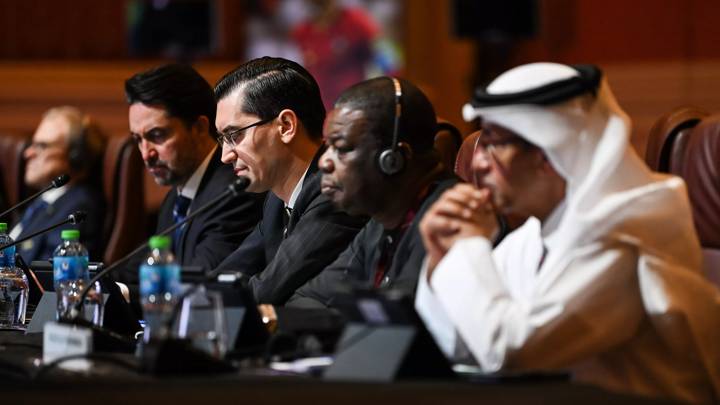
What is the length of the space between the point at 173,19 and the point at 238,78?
198 inches

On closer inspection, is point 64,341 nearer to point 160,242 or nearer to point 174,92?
point 160,242

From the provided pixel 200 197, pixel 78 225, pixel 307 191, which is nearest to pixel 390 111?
pixel 307 191

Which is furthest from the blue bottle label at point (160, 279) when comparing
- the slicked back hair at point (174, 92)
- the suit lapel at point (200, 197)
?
the slicked back hair at point (174, 92)

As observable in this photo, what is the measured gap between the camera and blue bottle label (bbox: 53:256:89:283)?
3.02m

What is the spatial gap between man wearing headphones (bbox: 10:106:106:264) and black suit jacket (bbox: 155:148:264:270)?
124cm

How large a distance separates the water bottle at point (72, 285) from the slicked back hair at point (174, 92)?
1.37 m

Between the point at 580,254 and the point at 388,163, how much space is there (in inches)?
22.9

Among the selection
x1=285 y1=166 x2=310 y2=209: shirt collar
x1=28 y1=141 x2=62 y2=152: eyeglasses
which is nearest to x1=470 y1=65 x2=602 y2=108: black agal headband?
x1=285 y1=166 x2=310 y2=209: shirt collar

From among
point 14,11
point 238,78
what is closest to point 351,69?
point 14,11

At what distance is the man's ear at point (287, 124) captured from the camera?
11.8 feet

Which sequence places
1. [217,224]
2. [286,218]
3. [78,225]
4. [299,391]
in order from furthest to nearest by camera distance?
[78,225] → [217,224] → [286,218] → [299,391]

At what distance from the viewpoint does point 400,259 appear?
274 cm

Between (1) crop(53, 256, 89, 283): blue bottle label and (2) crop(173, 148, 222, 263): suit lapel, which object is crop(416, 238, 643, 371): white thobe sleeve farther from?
(2) crop(173, 148, 222, 263): suit lapel

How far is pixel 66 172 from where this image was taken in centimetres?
575
